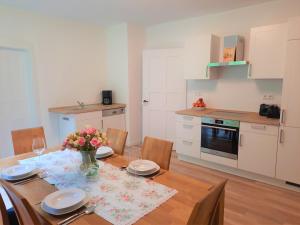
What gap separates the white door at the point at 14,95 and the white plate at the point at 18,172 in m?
2.19

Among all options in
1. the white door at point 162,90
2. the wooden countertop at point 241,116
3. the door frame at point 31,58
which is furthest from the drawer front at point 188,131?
the door frame at point 31,58

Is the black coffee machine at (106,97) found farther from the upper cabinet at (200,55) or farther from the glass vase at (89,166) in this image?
the glass vase at (89,166)

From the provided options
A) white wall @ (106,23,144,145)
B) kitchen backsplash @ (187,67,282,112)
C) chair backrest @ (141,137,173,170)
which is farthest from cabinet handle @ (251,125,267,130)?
white wall @ (106,23,144,145)

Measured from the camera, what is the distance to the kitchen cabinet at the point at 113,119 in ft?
13.7

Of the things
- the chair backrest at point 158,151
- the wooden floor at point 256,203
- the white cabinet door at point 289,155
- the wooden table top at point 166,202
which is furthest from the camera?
the white cabinet door at point 289,155

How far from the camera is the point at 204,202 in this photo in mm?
949

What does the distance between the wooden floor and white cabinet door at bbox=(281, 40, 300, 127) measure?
0.90 m

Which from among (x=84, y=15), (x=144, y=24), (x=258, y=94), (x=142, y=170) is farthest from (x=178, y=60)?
(x=142, y=170)

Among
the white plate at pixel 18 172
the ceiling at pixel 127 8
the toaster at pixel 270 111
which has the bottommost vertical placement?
the white plate at pixel 18 172

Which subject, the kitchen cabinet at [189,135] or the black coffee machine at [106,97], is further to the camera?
the black coffee machine at [106,97]

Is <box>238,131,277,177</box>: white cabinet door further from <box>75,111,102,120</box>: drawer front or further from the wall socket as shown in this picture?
<box>75,111,102,120</box>: drawer front

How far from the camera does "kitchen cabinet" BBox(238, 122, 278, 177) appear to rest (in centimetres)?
283

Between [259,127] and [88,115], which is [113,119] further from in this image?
[259,127]

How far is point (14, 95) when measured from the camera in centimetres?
348
